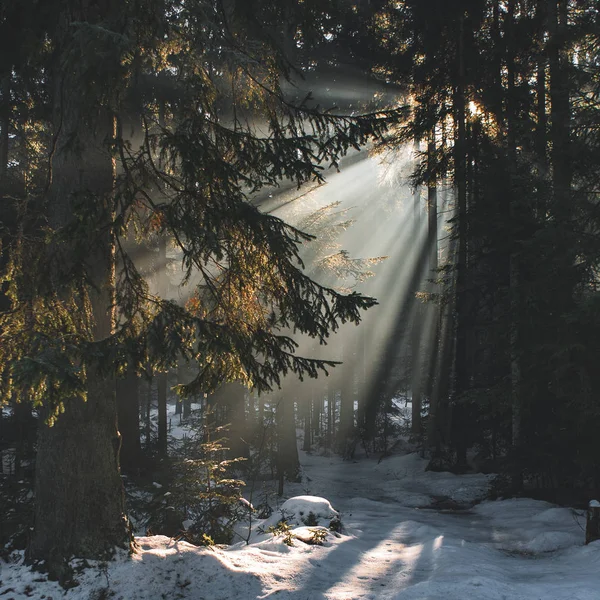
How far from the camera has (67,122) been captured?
5844mm

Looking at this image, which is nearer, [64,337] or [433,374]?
[64,337]

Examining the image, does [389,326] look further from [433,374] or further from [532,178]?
[532,178]

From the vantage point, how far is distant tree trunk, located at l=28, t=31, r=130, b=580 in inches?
213

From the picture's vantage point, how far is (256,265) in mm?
6023

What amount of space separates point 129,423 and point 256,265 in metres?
9.34

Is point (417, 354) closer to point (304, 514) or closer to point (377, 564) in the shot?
point (304, 514)

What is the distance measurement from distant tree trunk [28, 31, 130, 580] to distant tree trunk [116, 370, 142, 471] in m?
6.86

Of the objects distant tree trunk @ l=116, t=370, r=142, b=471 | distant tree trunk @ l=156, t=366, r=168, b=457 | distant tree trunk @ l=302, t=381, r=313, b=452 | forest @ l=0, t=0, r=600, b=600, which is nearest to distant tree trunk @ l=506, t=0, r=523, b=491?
forest @ l=0, t=0, r=600, b=600

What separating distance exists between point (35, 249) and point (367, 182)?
71.7 ft

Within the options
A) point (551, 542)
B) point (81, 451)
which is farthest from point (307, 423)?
point (81, 451)

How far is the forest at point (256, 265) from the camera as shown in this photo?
5305 millimetres

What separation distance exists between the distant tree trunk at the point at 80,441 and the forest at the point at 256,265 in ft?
0.08

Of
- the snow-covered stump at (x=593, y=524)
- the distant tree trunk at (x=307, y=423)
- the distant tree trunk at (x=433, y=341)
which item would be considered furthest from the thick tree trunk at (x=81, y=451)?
the distant tree trunk at (x=307, y=423)

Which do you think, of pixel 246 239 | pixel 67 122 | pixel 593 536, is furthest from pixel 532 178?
pixel 67 122
